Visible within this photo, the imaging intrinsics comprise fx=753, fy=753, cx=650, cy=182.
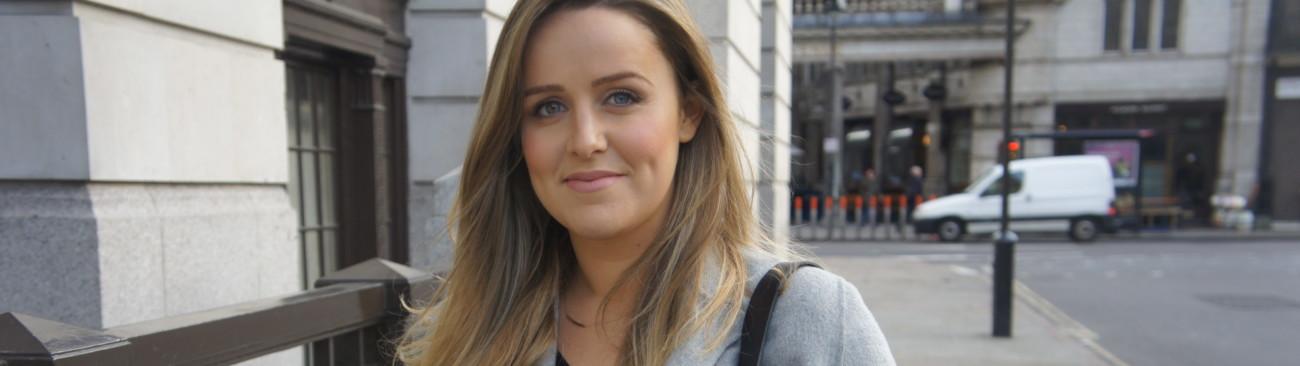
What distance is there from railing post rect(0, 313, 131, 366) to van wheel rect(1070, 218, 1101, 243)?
1743 centimetres

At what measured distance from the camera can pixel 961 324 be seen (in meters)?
7.41

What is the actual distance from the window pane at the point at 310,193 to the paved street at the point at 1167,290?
643 centimetres

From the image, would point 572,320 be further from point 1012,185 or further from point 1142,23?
point 1142,23

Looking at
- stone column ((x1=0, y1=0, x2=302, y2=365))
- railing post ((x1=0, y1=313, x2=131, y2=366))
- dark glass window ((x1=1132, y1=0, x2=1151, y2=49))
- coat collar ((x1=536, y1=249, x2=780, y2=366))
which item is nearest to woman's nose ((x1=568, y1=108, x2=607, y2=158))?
coat collar ((x1=536, y1=249, x2=780, y2=366))

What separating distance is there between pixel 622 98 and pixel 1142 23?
76.0 feet

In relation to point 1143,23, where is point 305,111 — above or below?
below

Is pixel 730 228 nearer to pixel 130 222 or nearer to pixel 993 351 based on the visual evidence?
pixel 130 222

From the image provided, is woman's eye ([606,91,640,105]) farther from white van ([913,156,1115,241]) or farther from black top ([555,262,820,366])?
white van ([913,156,1115,241])

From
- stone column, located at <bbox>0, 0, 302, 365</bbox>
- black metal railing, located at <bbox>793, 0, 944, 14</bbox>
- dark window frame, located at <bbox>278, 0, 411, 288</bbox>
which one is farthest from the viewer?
black metal railing, located at <bbox>793, 0, 944, 14</bbox>

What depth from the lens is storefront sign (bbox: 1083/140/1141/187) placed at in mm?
17172

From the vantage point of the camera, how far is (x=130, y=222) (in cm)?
240

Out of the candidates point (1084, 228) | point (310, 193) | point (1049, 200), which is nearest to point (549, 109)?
point (310, 193)

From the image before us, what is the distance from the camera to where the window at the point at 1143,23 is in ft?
65.0

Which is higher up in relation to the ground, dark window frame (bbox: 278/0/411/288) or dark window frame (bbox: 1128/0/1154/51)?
dark window frame (bbox: 1128/0/1154/51)
